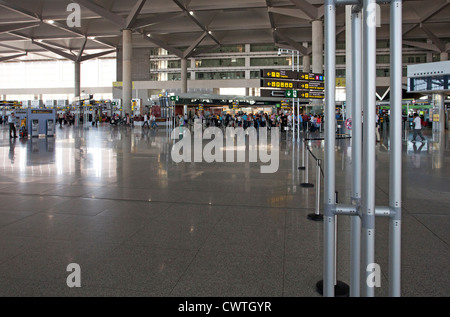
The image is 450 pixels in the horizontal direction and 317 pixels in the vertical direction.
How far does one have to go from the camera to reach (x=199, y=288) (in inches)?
142

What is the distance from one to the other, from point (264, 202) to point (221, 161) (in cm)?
656

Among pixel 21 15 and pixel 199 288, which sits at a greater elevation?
pixel 21 15

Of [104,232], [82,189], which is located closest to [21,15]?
[82,189]

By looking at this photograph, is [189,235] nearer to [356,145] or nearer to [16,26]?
[356,145]

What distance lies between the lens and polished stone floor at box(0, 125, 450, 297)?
12.3 feet

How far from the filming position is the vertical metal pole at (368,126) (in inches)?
89.0

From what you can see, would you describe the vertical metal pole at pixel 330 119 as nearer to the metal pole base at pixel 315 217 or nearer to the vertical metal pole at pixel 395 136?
the vertical metal pole at pixel 395 136

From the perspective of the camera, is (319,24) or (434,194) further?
(319,24)

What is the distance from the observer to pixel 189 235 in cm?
525

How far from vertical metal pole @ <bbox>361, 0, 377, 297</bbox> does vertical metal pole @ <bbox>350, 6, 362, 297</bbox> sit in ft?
0.73

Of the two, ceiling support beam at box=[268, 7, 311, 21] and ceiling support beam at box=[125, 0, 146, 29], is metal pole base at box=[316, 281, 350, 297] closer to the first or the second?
ceiling support beam at box=[268, 7, 311, 21]

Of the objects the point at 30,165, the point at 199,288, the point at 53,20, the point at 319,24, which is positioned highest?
the point at 53,20

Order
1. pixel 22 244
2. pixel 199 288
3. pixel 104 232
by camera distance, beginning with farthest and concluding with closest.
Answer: pixel 104 232 → pixel 22 244 → pixel 199 288
